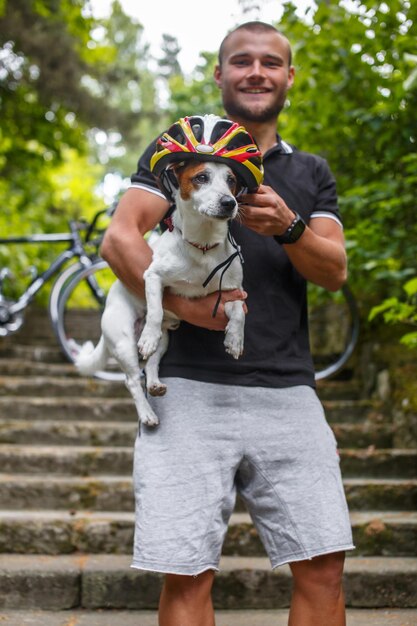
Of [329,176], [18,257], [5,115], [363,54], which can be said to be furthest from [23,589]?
[5,115]

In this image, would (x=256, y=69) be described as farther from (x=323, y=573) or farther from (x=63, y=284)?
(x=63, y=284)

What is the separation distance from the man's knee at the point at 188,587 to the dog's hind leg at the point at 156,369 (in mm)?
462

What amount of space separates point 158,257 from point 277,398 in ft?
1.59

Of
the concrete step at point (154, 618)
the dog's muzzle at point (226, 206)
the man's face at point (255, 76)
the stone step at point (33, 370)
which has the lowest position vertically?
the concrete step at point (154, 618)

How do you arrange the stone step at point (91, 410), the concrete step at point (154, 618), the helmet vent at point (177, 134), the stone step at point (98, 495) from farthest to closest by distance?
1. the stone step at point (91, 410)
2. the stone step at point (98, 495)
3. the concrete step at point (154, 618)
4. the helmet vent at point (177, 134)

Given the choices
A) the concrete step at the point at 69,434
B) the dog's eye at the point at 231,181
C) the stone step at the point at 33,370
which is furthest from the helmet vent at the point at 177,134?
the stone step at the point at 33,370

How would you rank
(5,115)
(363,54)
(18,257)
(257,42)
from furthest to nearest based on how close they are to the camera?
(5,115)
(18,257)
(363,54)
(257,42)

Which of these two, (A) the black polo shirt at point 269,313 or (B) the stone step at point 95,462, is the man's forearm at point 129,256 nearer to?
(A) the black polo shirt at point 269,313

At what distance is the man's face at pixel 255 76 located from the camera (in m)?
2.16

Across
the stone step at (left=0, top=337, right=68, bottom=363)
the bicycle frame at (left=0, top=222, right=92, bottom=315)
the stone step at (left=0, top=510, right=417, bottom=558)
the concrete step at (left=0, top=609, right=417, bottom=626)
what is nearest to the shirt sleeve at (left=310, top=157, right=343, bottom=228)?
the concrete step at (left=0, top=609, right=417, bottom=626)

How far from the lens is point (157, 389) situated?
1.98 m

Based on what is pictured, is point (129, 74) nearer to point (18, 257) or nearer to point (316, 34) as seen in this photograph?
point (18, 257)

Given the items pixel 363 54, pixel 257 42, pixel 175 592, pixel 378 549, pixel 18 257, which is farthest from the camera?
pixel 18 257

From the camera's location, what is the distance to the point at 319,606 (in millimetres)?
1924
